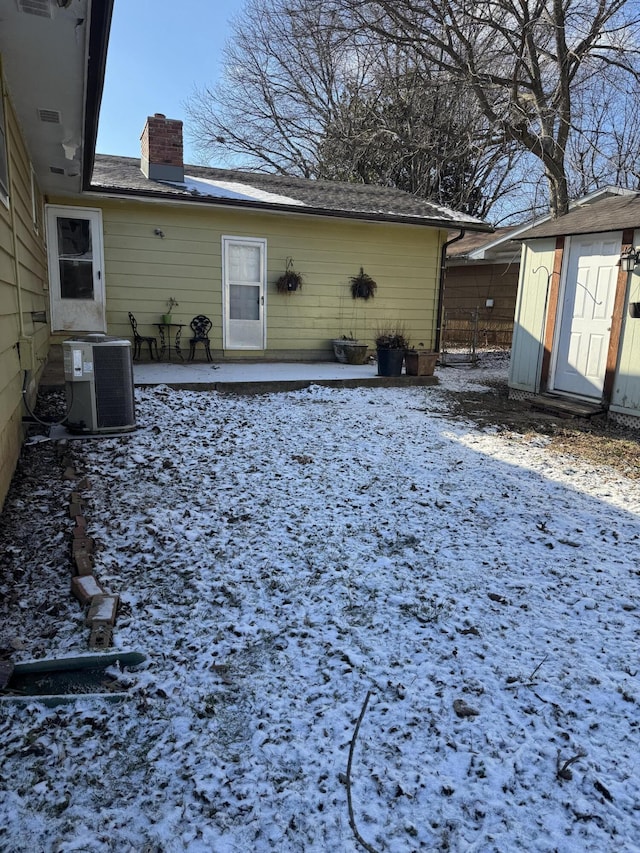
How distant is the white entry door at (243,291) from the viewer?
348 inches

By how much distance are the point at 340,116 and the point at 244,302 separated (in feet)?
41.0

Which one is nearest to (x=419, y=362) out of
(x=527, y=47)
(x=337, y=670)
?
(x=337, y=670)

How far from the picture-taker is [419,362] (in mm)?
8289

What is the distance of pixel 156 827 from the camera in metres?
1.38

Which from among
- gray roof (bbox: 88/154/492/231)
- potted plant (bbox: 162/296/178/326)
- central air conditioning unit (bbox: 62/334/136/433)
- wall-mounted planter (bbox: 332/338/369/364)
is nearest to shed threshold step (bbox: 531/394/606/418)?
wall-mounted planter (bbox: 332/338/369/364)

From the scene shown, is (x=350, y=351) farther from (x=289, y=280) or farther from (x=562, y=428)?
(x=562, y=428)

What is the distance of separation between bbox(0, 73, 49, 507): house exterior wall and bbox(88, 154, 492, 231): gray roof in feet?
7.66

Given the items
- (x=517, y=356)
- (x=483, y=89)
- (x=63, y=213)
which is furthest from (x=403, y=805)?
(x=483, y=89)

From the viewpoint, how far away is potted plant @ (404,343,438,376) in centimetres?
828

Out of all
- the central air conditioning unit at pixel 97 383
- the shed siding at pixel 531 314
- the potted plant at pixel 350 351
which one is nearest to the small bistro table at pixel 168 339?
the potted plant at pixel 350 351

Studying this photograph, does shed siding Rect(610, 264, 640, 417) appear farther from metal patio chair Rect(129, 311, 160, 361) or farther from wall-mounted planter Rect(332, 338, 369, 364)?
metal patio chair Rect(129, 311, 160, 361)

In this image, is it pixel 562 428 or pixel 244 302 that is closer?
pixel 562 428

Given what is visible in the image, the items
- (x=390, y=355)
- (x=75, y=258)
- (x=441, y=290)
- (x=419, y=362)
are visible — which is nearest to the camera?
(x=75, y=258)

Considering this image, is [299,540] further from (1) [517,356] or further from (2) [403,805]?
(1) [517,356]
